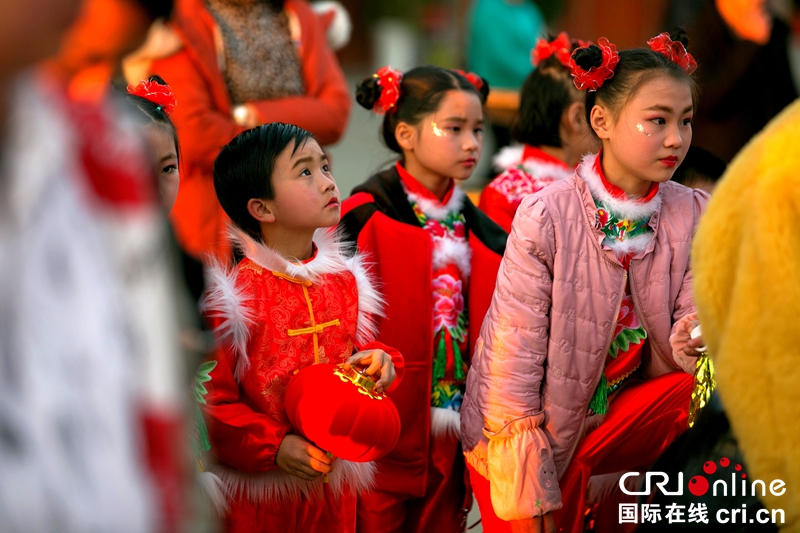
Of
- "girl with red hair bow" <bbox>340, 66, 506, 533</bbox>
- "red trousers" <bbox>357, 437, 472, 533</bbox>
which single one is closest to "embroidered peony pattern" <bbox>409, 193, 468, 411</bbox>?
"girl with red hair bow" <bbox>340, 66, 506, 533</bbox>

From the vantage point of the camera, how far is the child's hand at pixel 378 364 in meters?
2.22

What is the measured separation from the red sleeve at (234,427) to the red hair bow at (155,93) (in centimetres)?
74

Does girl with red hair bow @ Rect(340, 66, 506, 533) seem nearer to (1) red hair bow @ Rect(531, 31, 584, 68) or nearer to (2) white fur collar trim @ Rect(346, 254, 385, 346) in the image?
(2) white fur collar trim @ Rect(346, 254, 385, 346)

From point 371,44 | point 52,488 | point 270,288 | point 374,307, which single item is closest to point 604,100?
point 374,307

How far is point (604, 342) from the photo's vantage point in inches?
89.8

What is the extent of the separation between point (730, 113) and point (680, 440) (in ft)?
10.5

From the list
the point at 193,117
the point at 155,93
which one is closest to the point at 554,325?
the point at 155,93

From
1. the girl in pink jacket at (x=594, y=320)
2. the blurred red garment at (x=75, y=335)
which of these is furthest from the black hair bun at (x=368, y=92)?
the blurred red garment at (x=75, y=335)

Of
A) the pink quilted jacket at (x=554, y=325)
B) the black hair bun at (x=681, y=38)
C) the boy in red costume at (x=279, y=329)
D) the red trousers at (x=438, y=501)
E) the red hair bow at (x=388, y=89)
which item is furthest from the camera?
the red hair bow at (x=388, y=89)

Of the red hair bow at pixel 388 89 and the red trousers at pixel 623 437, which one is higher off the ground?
the red hair bow at pixel 388 89

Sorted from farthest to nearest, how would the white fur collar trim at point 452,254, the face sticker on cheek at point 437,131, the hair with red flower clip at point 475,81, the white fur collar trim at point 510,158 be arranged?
the white fur collar trim at point 510,158 < the hair with red flower clip at point 475,81 < the face sticker on cheek at point 437,131 < the white fur collar trim at point 452,254

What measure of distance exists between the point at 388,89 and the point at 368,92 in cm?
7

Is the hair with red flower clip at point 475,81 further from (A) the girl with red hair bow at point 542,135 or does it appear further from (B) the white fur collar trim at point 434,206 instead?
(B) the white fur collar trim at point 434,206

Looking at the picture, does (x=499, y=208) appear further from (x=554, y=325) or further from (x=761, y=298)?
(x=761, y=298)
